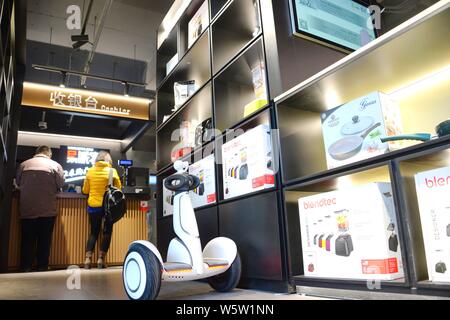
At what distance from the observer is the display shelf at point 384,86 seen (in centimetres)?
120

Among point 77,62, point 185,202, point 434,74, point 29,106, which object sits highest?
point 77,62

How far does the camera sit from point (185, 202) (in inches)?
63.5

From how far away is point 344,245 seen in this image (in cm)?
132

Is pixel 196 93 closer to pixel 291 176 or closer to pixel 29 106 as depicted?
pixel 291 176

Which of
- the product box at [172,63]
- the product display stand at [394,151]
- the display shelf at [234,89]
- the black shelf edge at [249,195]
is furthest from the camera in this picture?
the product box at [172,63]

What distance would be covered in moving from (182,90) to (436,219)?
7.38 ft

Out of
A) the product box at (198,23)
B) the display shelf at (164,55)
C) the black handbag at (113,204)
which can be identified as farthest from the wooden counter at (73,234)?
the product box at (198,23)

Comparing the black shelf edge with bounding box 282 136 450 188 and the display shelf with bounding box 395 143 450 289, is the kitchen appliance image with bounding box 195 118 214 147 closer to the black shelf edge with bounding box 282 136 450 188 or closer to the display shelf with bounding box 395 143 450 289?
the black shelf edge with bounding box 282 136 450 188

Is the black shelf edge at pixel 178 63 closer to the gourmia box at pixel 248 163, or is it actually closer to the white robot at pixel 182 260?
the gourmia box at pixel 248 163

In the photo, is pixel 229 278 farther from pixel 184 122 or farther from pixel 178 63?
pixel 178 63

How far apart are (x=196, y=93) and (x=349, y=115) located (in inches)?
50.0

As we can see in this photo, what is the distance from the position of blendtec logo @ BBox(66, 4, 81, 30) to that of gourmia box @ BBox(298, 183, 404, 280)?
4368 millimetres

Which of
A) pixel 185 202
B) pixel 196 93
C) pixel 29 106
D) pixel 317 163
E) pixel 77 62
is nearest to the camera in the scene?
pixel 185 202

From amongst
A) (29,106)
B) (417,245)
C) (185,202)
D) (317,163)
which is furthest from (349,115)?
(29,106)
